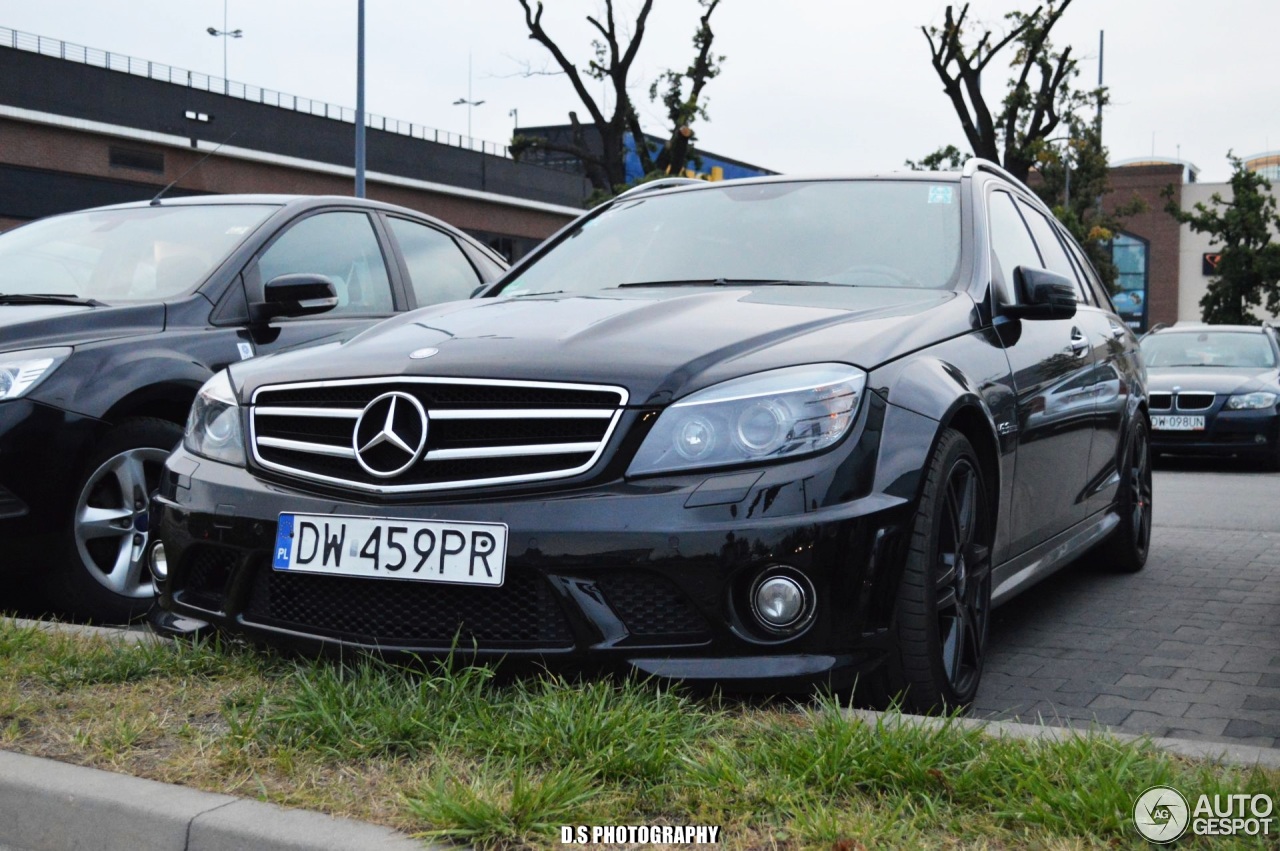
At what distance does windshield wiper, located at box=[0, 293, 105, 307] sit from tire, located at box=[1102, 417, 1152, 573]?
4226mm

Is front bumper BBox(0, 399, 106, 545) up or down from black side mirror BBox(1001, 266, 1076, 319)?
down

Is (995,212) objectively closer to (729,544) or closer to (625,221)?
(625,221)

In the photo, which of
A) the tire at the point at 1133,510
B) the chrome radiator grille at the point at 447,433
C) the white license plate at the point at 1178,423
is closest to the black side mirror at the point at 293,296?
the chrome radiator grille at the point at 447,433

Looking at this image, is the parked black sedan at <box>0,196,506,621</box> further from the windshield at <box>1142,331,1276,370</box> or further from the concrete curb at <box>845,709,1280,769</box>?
the windshield at <box>1142,331,1276,370</box>

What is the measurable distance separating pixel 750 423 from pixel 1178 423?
1147cm

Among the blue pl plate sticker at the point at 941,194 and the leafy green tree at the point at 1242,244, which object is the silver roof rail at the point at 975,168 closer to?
the blue pl plate sticker at the point at 941,194

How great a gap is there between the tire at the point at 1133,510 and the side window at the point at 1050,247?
28.4 inches

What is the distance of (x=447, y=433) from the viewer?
11.1 feet

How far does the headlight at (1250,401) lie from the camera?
13.4 m

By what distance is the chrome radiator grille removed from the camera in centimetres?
Answer: 328

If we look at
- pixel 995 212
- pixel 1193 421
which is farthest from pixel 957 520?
pixel 1193 421

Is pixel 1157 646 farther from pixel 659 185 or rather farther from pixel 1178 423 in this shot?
pixel 1178 423

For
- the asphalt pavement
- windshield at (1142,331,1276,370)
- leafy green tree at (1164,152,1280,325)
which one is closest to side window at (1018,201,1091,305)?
the asphalt pavement

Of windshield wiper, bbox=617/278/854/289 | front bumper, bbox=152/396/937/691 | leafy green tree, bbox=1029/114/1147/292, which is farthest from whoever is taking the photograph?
leafy green tree, bbox=1029/114/1147/292
